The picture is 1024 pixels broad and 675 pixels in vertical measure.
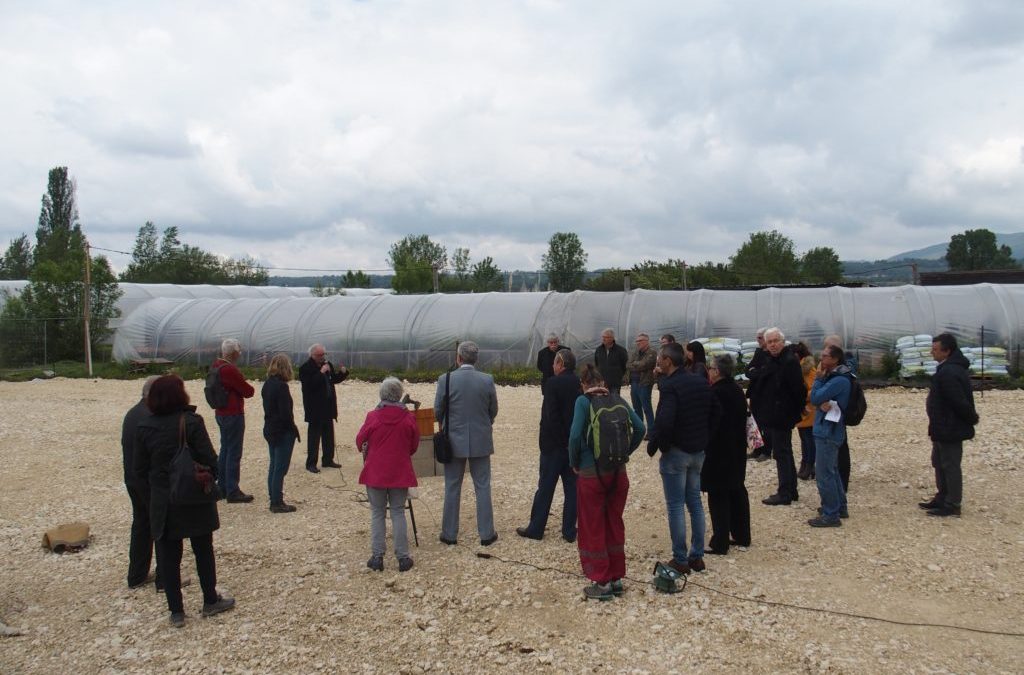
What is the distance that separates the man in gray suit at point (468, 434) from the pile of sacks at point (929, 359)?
1554 cm

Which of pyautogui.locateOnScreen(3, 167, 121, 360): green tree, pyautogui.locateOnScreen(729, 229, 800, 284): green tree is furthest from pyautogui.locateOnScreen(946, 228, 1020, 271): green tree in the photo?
pyautogui.locateOnScreen(3, 167, 121, 360): green tree

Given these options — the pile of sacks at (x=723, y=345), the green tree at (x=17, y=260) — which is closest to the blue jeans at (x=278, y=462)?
the pile of sacks at (x=723, y=345)

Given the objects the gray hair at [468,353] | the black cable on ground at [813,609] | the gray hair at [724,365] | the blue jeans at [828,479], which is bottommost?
the black cable on ground at [813,609]

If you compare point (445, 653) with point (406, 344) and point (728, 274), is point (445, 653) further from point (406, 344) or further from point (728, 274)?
point (728, 274)

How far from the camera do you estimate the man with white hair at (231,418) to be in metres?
8.54

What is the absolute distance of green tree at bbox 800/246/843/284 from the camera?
6175 centimetres

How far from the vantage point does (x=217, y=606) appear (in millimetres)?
5898

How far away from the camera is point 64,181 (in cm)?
6512

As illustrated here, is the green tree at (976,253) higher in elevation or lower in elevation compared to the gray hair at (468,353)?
higher

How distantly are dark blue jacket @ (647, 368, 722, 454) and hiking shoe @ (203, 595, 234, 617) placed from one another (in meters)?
3.57

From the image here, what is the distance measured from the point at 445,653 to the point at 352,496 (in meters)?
4.43

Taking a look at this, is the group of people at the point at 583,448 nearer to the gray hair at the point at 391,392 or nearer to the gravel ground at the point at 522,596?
the gray hair at the point at 391,392

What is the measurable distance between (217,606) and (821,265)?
65447 mm

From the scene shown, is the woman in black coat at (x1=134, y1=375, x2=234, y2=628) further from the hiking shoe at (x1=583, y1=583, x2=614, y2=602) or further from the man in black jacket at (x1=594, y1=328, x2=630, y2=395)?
the man in black jacket at (x1=594, y1=328, x2=630, y2=395)
